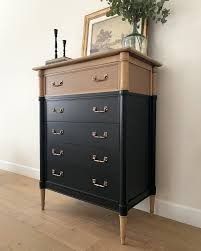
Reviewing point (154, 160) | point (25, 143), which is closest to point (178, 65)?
point (154, 160)

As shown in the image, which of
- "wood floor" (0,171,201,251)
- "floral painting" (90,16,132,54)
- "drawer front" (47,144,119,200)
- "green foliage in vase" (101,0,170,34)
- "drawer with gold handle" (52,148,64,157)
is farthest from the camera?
"floral painting" (90,16,132,54)

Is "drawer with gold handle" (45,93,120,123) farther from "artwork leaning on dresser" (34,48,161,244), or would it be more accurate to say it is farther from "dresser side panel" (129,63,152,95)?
"dresser side panel" (129,63,152,95)

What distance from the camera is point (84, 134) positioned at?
1.57 metres

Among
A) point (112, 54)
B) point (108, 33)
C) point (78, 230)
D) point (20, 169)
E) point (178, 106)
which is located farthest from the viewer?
point (20, 169)

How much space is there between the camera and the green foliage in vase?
1.54 metres

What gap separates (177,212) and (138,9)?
140 cm

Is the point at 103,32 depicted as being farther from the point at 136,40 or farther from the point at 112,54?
the point at 112,54

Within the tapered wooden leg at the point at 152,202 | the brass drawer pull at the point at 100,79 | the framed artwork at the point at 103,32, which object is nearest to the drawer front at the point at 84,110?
the brass drawer pull at the point at 100,79

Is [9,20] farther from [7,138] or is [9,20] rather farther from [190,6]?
[190,6]

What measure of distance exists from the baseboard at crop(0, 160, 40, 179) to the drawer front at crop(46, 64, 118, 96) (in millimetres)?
1213

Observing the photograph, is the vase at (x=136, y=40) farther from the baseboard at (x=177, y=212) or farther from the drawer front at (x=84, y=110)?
the baseboard at (x=177, y=212)

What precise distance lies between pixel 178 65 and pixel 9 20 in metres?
2.31

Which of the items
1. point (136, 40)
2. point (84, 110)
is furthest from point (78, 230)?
point (136, 40)

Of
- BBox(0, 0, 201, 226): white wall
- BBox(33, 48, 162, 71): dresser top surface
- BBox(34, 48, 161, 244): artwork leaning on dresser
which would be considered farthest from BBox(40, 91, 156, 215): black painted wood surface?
BBox(33, 48, 162, 71): dresser top surface
